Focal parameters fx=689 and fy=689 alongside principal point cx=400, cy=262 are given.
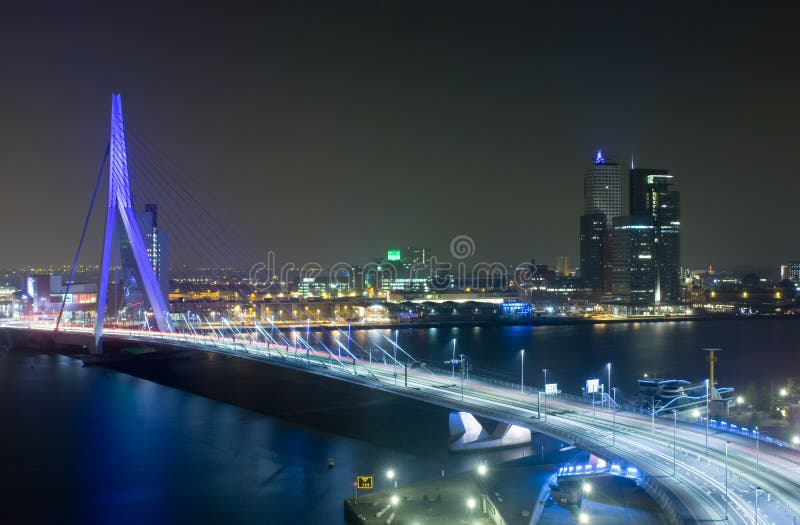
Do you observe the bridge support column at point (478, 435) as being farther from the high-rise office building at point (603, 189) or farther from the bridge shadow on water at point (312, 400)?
the high-rise office building at point (603, 189)

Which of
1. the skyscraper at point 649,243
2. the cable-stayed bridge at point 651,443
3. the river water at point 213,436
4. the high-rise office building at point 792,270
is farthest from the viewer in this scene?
the high-rise office building at point 792,270

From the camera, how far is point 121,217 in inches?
642

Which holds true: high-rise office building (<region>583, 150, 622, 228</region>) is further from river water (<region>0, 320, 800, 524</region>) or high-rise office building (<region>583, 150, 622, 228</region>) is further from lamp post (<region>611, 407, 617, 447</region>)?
lamp post (<region>611, 407, 617, 447</region>)

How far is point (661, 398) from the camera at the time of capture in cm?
1345

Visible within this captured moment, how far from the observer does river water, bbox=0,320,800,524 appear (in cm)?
805

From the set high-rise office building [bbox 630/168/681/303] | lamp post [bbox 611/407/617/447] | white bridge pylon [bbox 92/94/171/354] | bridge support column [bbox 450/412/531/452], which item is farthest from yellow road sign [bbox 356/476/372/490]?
high-rise office building [bbox 630/168/681/303]

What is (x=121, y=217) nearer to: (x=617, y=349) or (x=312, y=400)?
(x=312, y=400)

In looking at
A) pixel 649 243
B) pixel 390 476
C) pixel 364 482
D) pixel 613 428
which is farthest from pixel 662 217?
pixel 364 482

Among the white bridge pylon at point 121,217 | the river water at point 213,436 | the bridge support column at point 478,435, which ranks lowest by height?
the river water at point 213,436

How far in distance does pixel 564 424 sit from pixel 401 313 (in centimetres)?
3234

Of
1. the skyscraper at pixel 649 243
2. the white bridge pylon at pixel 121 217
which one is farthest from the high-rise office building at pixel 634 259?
the white bridge pylon at pixel 121 217

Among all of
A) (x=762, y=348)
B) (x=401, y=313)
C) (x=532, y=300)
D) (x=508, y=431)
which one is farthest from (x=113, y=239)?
(x=532, y=300)

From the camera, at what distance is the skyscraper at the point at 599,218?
197 ft

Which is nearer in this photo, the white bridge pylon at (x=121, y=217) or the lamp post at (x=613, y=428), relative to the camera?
the lamp post at (x=613, y=428)
